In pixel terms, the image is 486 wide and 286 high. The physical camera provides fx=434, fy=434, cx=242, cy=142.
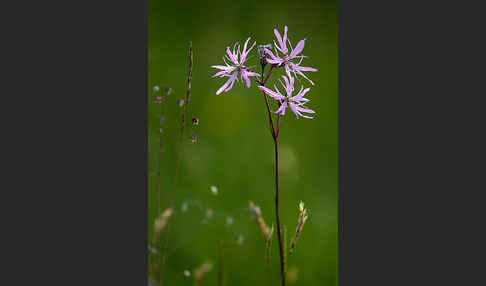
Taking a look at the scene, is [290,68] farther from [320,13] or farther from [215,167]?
[215,167]

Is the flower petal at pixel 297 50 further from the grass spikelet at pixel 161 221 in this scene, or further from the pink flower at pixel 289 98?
the grass spikelet at pixel 161 221

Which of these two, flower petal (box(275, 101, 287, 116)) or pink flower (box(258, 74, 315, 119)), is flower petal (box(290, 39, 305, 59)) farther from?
flower petal (box(275, 101, 287, 116))

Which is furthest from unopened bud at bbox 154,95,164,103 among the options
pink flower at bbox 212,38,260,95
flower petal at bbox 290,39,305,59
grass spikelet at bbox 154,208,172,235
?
flower petal at bbox 290,39,305,59

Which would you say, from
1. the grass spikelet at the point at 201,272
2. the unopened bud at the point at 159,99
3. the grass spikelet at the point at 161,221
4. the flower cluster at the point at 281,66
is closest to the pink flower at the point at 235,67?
the flower cluster at the point at 281,66

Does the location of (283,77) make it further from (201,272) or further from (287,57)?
(201,272)

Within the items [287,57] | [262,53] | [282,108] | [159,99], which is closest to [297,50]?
[287,57]

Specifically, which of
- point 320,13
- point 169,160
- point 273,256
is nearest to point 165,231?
point 169,160
